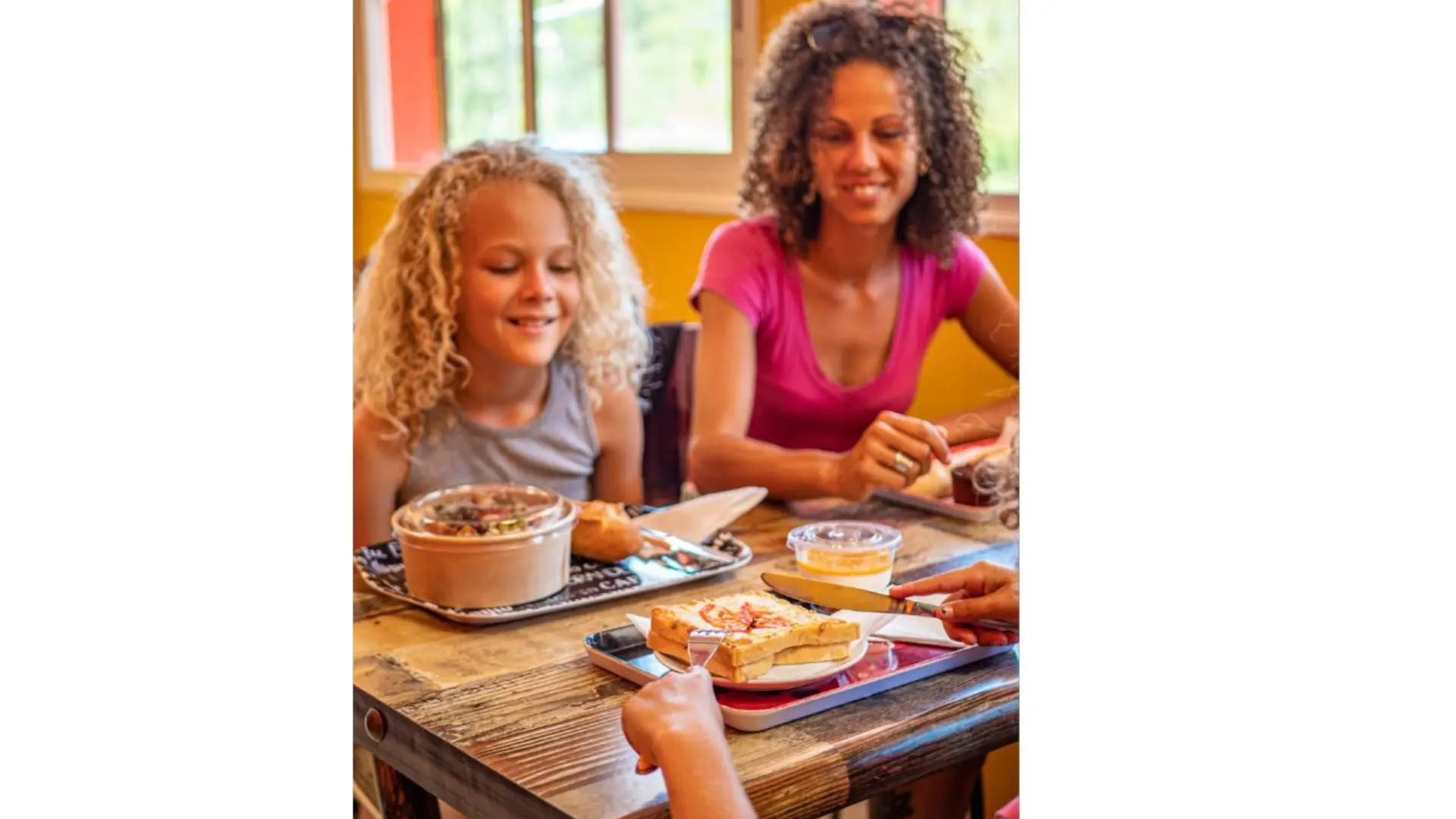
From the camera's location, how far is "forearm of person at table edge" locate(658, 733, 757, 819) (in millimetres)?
687

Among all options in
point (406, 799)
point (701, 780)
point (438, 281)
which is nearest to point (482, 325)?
point (438, 281)

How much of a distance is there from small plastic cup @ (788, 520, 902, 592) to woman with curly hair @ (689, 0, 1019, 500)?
0.39 meters

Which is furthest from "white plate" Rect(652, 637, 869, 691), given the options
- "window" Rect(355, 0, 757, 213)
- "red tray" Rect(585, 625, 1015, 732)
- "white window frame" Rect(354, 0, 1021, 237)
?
"window" Rect(355, 0, 757, 213)

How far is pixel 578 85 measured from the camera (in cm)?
307

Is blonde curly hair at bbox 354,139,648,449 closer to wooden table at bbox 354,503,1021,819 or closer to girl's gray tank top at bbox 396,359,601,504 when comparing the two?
girl's gray tank top at bbox 396,359,601,504

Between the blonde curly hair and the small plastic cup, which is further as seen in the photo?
the blonde curly hair

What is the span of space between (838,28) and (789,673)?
3.32 ft

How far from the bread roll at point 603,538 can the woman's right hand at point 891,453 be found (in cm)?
27

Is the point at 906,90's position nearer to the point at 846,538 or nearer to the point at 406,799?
the point at 846,538

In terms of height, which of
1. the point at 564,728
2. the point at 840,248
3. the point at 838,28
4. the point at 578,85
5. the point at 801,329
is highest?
the point at 578,85

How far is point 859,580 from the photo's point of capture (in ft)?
3.52
